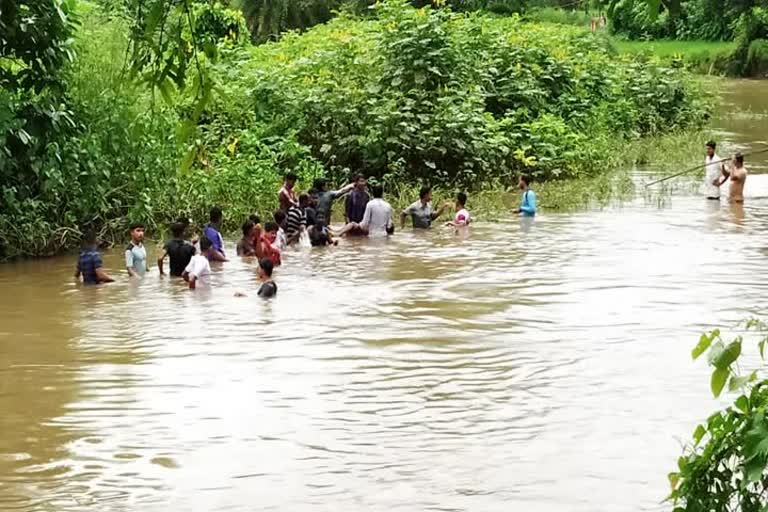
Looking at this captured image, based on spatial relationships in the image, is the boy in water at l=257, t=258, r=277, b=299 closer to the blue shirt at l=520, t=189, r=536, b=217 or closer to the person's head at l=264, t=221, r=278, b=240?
the person's head at l=264, t=221, r=278, b=240

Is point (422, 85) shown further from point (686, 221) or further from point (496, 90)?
point (686, 221)

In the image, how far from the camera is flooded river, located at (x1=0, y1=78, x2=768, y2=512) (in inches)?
313

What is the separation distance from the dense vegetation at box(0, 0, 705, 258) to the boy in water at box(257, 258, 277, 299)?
61.6 inches

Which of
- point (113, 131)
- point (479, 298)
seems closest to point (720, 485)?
point (479, 298)

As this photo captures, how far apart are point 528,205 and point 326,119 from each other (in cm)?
444

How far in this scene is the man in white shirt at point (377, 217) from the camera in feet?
59.4

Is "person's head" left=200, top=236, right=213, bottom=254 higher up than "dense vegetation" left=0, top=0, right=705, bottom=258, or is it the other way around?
"dense vegetation" left=0, top=0, right=705, bottom=258

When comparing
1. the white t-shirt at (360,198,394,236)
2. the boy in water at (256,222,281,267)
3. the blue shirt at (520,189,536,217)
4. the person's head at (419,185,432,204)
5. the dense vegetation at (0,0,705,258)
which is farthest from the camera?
the blue shirt at (520,189,536,217)

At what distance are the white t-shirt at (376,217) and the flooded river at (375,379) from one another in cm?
74

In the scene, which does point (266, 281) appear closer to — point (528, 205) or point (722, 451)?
point (528, 205)

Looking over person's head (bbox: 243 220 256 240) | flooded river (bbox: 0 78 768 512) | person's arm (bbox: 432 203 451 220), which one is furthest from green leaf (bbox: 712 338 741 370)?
person's arm (bbox: 432 203 451 220)

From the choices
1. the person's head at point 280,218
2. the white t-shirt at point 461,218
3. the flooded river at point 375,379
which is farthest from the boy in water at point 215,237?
the white t-shirt at point 461,218

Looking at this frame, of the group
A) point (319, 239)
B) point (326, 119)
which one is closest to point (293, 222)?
point (319, 239)

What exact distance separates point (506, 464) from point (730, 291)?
6.63 meters
